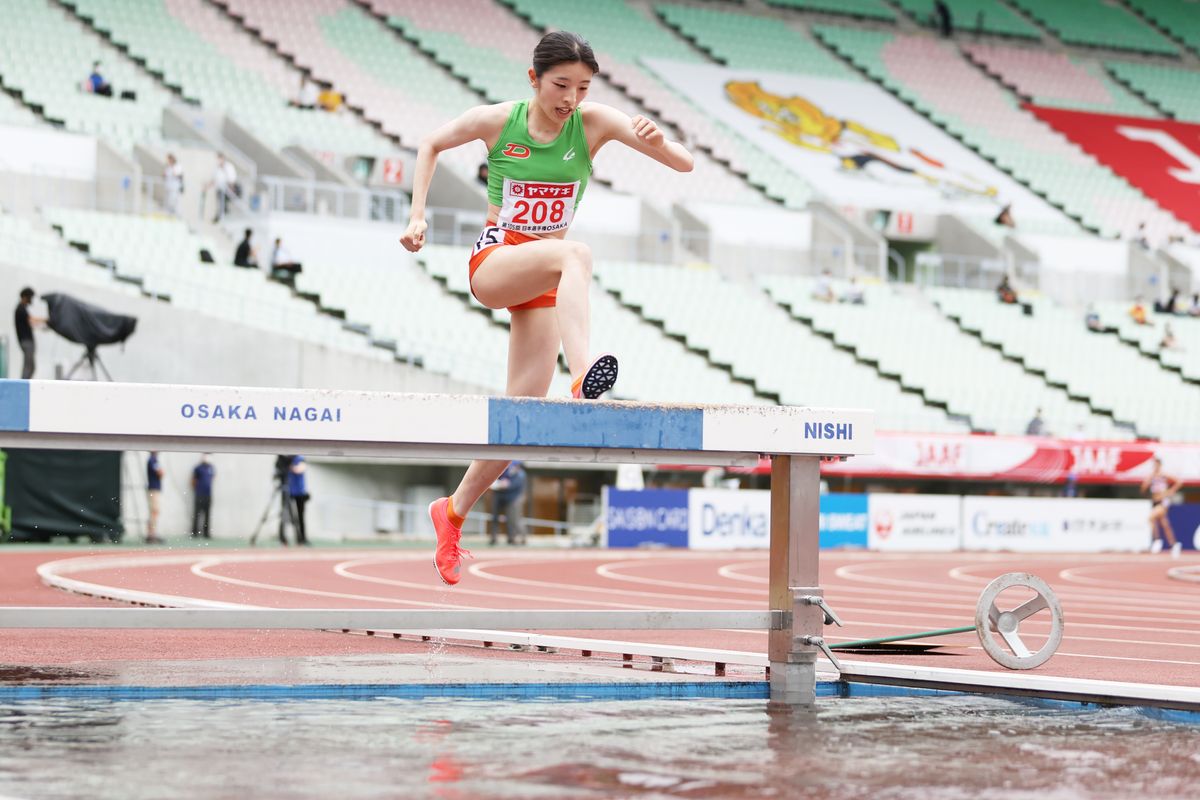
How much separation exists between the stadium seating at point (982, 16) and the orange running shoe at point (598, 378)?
1791 inches

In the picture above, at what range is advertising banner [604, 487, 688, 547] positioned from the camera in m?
26.1

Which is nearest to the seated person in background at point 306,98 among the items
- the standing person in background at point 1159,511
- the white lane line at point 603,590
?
the standing person in background at point 1159,511

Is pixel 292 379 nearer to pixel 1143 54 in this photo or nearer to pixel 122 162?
pixel 122 162

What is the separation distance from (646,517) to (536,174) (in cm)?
2009

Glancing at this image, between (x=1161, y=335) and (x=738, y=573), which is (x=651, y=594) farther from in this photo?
(x=1161, y=335)

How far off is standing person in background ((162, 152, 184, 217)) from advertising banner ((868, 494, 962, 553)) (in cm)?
1267

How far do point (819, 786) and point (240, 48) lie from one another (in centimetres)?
3412

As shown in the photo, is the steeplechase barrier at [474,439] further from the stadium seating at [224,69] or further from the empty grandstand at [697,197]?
the stadium seating at [224,69]

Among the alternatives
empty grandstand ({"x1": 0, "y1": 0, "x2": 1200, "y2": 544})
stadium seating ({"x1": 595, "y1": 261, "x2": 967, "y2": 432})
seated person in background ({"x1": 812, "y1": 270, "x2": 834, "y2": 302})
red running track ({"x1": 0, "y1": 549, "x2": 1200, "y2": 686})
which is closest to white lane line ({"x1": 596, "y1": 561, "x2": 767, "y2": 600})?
red running track ({"x1": 0, "y1": 549, "x2": 1200, "y2": 686})

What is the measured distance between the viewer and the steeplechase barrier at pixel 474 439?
214 inches

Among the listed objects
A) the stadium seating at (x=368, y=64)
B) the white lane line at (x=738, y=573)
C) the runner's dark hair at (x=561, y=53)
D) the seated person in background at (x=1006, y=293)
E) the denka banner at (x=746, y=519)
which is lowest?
the white lane line at (x=738, y=573)

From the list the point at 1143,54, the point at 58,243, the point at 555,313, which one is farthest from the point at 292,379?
the point at 1143,54

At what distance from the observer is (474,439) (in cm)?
575

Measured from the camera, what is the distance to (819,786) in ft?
13.3
